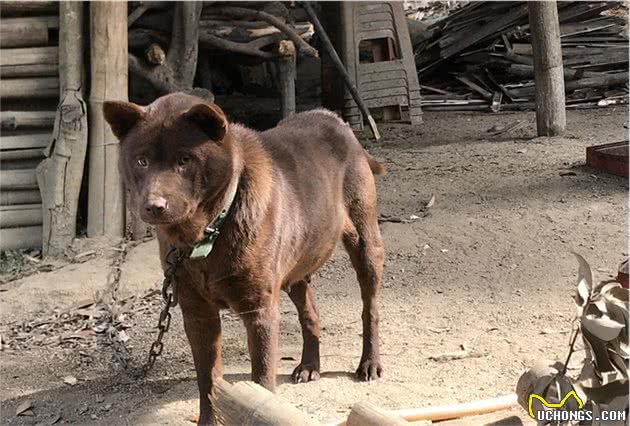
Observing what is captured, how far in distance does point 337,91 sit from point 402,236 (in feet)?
15.6

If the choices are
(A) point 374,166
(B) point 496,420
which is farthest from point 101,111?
(B) point 496,420

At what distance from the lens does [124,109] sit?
3.80 meters

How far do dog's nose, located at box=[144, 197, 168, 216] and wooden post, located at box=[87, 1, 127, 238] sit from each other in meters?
4.34

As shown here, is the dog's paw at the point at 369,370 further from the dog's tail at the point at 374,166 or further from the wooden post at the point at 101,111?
the wooden post at the point at 101,111

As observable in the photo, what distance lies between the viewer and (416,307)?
615 cm

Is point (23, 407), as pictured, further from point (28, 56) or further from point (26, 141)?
point (28, 56)

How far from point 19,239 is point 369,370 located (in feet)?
13.7

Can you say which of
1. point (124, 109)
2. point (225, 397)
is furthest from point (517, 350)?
point (124, 109)

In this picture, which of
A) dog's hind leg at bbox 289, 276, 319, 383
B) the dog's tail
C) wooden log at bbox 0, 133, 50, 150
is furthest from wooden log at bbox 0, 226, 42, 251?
the dog's tail

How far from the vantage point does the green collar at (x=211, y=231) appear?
401cm

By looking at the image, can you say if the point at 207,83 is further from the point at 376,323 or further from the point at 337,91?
the point at 376,323

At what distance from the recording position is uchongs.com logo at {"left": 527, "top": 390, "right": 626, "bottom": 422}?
3.09 metres

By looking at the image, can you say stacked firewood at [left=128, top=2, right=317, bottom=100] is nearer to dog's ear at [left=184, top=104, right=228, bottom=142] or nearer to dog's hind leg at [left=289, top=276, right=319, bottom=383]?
dog's hind leg at [left=289, top=276, right=319, bottom=383]

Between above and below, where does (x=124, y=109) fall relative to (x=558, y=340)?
above
